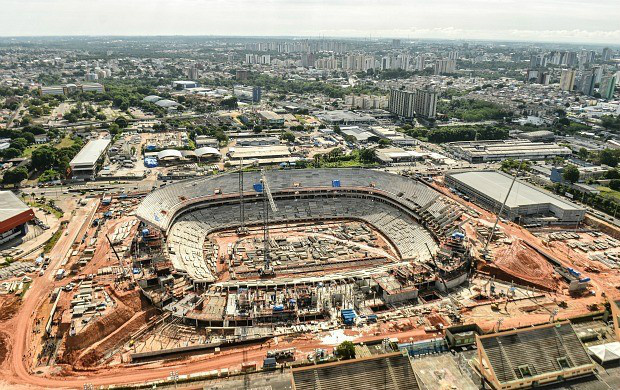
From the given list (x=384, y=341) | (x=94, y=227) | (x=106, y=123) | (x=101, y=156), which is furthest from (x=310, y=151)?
(x=384, y=341)

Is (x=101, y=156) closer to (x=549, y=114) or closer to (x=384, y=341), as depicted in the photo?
(x=384, y=341)

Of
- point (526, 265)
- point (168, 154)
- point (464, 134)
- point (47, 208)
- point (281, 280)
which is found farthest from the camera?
point (464, 134)

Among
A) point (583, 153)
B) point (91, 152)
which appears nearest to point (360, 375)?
→ point (91, 152)

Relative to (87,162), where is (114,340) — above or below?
below

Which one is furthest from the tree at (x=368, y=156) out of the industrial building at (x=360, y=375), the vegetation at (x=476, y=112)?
the industrial building at (x=360, y=375)

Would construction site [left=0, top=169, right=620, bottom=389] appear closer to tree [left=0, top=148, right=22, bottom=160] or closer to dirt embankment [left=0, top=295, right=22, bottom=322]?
dirt embankment [left=0, top=295, right=22, bottom=322]

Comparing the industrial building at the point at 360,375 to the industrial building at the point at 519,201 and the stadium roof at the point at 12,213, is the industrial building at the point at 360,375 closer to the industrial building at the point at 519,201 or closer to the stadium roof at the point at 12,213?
the industrial building at the point at 519,201

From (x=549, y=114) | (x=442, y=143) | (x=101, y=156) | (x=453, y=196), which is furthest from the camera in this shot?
(x=549, y=114)

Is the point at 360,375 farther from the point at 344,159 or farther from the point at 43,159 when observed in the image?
the point at 43,159
